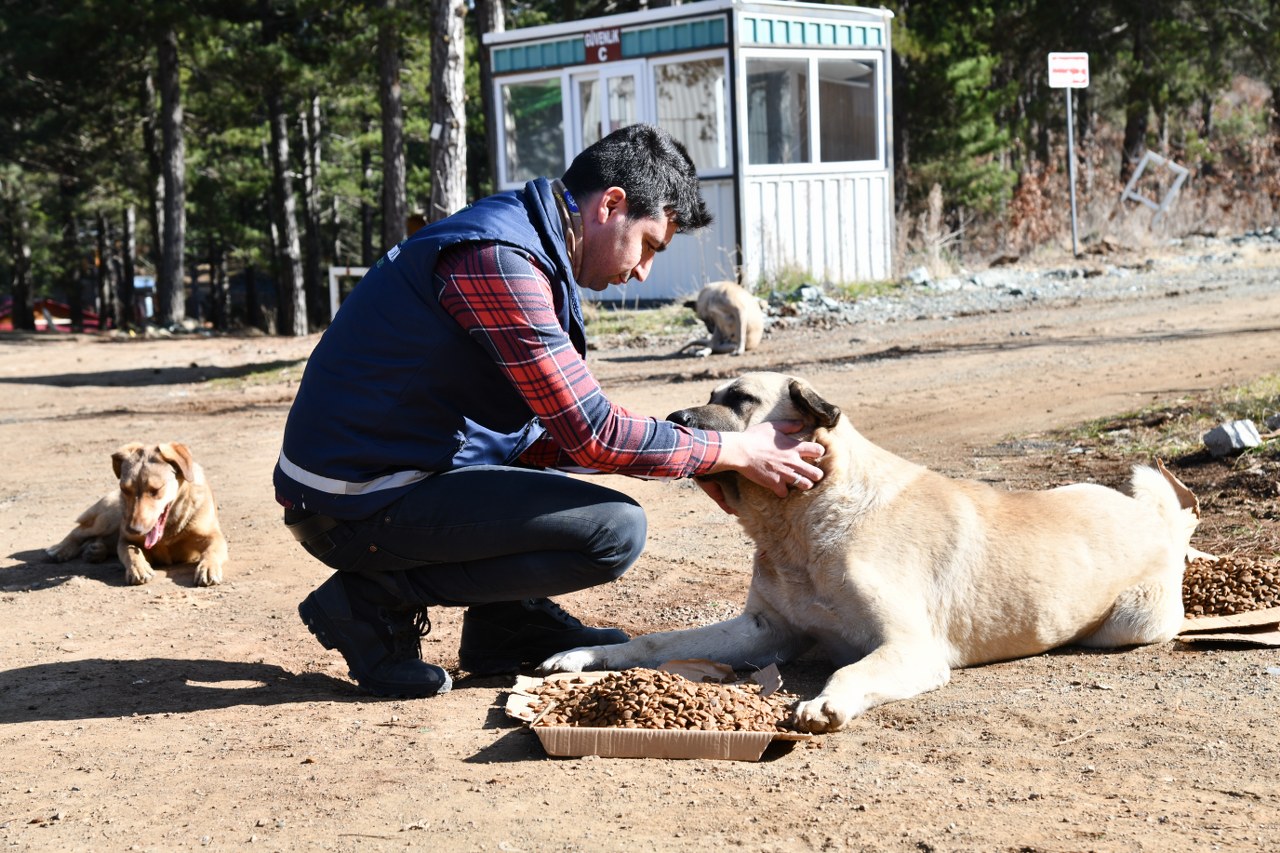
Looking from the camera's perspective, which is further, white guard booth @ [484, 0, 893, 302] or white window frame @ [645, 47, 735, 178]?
white guard booth @ [484, 0, 893, 302]

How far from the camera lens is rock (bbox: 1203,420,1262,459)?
679 cm

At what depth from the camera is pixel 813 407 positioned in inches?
163

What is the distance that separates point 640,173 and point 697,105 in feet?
48.1

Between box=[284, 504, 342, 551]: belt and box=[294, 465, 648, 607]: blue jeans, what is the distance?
0.03 m

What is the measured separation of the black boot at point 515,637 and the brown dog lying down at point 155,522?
2228 millimetres

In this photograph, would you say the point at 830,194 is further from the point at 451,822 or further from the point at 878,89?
the point at 451,822

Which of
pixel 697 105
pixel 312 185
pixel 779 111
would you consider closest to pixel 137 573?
pixel 697 105

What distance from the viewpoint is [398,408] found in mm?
3930

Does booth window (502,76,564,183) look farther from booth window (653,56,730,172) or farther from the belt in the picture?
the belt

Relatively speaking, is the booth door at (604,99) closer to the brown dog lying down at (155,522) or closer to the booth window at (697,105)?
the booth window at (697,105)

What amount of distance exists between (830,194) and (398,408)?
15494 millimetres

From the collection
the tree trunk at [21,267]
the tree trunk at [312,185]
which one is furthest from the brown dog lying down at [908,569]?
the tree trunk at [21,267]

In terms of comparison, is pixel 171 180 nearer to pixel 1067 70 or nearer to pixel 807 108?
pixel 807 108

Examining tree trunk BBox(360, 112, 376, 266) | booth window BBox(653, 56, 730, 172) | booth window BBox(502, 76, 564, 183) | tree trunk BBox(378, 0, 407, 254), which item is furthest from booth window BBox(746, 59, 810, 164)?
tree trunk BBox(360, 112, 376, 266)
